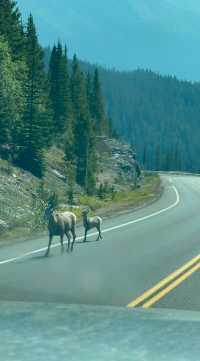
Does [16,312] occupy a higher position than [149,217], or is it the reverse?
[16,312]

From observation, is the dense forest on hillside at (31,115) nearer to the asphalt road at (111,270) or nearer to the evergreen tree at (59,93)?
the evergreen tree at (59,93)

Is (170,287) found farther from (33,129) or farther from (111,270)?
(33,129)

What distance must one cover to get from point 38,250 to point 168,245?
401 cm

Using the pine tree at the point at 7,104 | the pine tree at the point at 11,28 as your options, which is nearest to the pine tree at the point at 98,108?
the pine tree at the point at 11,28

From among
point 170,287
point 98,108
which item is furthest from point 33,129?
point 98,108

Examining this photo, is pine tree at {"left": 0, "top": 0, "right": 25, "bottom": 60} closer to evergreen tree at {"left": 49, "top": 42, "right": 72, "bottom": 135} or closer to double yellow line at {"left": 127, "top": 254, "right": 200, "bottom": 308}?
evergreen tree at {"left": 49, "top": 42, "right": 72, "bottom": 135}

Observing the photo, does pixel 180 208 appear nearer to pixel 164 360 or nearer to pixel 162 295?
pixel 162 295

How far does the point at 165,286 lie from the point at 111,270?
2.13 meters

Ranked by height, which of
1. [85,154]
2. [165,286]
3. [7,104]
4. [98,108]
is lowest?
[85,154]

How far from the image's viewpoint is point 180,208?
3591 cm

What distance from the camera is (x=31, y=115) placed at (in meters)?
46.8

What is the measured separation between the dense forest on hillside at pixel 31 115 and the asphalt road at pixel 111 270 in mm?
22912

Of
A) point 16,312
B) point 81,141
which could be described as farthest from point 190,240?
point 81,141

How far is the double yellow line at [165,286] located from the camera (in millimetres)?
9883
